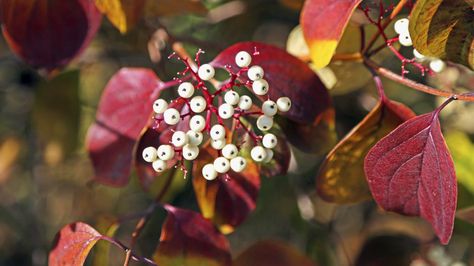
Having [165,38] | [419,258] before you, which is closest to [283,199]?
[419,258]

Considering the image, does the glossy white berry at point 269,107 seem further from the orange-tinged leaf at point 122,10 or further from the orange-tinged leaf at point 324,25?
the orange-tinged leaf at point 122,10

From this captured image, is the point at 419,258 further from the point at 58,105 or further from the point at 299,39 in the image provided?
the point at 58,105

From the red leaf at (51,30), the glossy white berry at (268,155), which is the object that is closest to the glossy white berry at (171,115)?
the glossy white berry at (268,155)

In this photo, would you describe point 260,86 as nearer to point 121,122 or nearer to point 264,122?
point 264,122

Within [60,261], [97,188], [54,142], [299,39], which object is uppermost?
[299,39]

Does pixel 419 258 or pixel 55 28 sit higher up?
pixel 55 28
